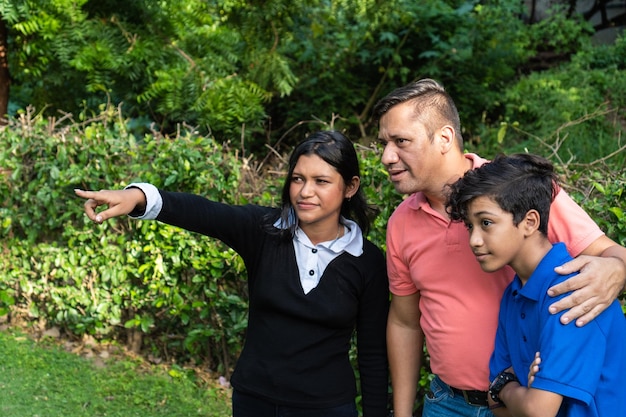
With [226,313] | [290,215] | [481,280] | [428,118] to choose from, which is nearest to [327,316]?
[290,215]

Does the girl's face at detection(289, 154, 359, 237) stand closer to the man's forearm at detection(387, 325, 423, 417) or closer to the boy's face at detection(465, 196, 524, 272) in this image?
the man's forearm at detection(387, 325, 423, 417)

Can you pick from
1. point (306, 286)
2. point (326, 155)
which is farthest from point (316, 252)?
point (326, 155)

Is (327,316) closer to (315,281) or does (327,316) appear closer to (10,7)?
(315,281)

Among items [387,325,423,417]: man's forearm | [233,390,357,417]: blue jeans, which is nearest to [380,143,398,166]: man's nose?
[387,325,423,417]: man's forearm

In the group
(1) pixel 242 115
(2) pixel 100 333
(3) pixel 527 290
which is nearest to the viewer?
(3) pixel 527 290

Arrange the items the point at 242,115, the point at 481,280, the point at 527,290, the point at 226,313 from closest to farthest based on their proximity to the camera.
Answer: the point at 527,290
the point at 481,280
the point at 226,313
the point at 242,115

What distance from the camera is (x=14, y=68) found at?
719 centimetres

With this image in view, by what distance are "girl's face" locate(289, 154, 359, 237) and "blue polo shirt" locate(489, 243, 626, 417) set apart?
0.80 metres

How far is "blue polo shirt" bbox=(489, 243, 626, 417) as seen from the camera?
6.27 ft

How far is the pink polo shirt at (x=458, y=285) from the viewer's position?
7.38 feet

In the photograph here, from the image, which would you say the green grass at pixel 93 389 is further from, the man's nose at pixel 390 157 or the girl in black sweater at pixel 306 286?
the man's nose at pixel 390 157

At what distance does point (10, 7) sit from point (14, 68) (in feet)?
4.45

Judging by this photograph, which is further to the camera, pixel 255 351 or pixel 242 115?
pixel 242 115

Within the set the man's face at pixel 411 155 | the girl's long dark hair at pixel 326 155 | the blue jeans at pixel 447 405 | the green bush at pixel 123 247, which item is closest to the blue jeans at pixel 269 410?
the blue jeans at pixel 447 405
